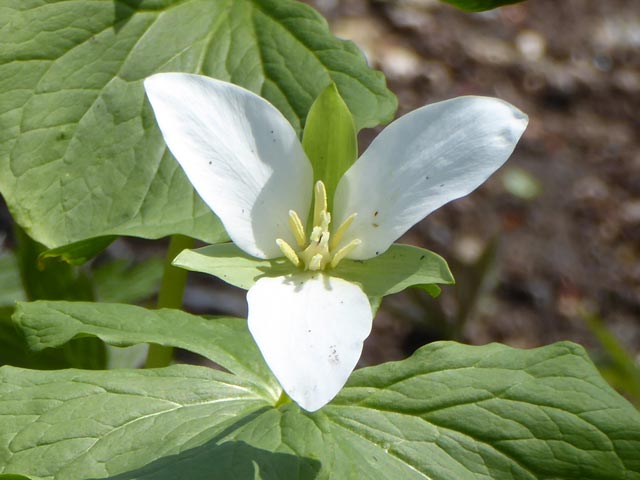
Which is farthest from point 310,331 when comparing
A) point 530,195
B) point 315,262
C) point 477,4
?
point 530,195

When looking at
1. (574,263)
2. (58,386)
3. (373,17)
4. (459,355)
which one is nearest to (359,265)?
(459,355)

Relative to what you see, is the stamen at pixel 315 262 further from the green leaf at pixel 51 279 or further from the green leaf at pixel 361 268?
the green leaf at pixel 51 279

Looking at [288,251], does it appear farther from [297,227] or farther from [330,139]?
[330,139]

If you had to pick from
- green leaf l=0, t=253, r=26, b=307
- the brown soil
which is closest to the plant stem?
green leaf l=0, t=253, r=26, b=307

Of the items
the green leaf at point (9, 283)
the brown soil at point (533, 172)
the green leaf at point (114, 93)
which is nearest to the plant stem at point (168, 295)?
the green leaf at point (114, 93)

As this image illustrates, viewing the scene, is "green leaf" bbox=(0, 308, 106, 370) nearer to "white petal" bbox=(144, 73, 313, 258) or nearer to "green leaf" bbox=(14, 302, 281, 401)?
"green leaf" bbox=(14, 302, 281, 401)
